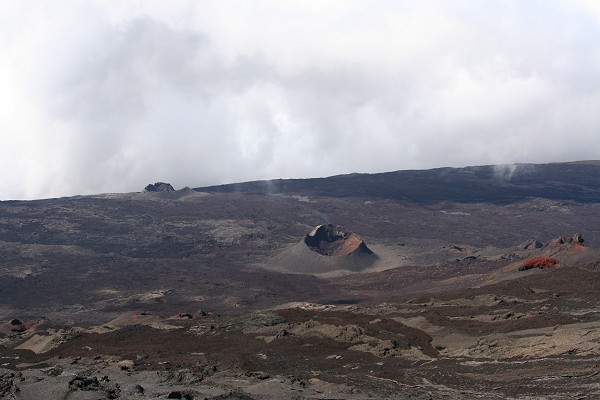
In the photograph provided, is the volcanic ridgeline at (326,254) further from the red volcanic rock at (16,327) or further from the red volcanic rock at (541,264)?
the red volcanic rock at (16,327)

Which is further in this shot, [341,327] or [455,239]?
[455,239]

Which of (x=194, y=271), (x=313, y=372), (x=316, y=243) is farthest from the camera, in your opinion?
(x=316, y=243)

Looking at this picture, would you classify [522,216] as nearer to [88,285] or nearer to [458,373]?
[88,285]

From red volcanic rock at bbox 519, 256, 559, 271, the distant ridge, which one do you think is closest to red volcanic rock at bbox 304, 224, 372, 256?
red volcanic rock at bbox 519, 256, 559, 271

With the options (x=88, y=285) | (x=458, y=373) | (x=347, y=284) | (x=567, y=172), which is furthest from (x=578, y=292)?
(x=567, y=172)

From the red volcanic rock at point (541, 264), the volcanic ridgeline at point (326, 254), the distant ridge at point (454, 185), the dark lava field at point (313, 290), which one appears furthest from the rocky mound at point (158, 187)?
the red volcanic rock at point (541, 264)

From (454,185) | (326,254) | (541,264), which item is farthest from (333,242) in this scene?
(454,185)

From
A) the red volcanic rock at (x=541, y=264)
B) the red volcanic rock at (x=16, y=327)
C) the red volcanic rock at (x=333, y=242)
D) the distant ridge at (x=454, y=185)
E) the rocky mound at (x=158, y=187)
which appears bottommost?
the red volcanic rock at (x=16, y=327)
